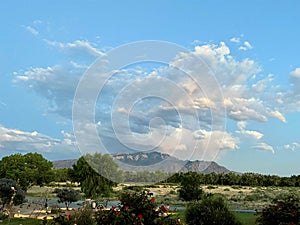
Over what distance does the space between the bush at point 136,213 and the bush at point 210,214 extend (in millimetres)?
4666

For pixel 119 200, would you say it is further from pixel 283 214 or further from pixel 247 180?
pixel 247 180

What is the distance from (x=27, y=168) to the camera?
45469mm

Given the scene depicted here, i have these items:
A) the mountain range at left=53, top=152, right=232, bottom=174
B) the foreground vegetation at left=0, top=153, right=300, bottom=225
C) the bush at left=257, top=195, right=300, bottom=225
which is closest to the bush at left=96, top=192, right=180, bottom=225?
the foreground vegetation at left=0, top=153, right=300, bottom=225

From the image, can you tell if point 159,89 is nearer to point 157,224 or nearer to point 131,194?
point 131,194

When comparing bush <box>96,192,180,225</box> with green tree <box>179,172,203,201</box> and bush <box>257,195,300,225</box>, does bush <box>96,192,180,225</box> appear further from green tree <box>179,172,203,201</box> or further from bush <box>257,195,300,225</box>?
green tree <box>179,172,203,201</box>

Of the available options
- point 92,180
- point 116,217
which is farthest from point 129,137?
point 92,180

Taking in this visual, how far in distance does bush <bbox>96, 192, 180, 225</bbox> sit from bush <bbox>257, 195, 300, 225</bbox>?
3.93 metres

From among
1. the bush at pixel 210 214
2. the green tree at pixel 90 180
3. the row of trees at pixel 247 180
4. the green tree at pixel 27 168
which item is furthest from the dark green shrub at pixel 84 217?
the row of trees at pixel 247 180

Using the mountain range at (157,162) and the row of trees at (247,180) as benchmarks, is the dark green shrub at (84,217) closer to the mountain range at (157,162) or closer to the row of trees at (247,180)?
the mountain range at (157,162)

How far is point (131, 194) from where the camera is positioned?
8883 mm

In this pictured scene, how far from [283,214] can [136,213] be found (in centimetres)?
Result: 461

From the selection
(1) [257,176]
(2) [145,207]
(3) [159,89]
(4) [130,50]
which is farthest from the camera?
(1) [257,176]

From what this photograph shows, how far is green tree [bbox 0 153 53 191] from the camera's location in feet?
145

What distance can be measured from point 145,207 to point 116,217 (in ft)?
2.51
